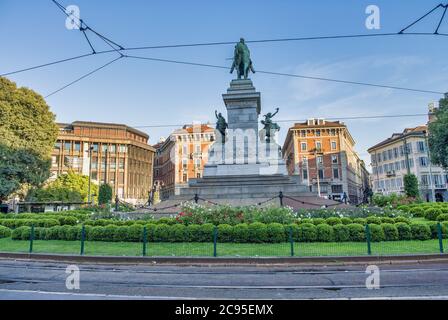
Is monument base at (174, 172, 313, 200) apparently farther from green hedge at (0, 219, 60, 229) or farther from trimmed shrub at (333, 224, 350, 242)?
trimmed shrub at (333, 224, 350, 242)

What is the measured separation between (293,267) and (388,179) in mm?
80859

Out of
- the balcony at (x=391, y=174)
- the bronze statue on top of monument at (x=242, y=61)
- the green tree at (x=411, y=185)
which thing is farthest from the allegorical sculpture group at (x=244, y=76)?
the balcony at (x=391, y=174)

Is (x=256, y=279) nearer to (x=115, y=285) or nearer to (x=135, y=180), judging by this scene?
(x=115, y=285)

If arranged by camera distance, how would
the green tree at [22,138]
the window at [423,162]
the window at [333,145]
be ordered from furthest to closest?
1. the window at [333,145]
2. the window at [423,162]
3. the green tree at [22,138]

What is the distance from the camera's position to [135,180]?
9106 cm

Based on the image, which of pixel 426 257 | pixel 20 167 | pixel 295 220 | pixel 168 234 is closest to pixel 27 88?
pixel 20 167

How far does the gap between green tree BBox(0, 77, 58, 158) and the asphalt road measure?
3337 centimetres

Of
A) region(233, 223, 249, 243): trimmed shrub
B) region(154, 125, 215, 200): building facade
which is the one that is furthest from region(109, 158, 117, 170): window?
region(233, 223, 249, 243): trimmed shrub

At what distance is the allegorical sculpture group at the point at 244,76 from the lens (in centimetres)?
2684

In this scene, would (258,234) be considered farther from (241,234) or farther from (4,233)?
(4,233)

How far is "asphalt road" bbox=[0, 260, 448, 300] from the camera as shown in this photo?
255 inches

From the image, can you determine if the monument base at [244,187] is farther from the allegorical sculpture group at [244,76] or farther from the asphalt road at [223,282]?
the asphalt road at [223,282]

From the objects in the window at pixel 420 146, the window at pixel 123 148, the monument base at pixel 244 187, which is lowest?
the monument base at pixel 244 187

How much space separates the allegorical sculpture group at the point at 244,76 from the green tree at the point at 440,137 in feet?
61.2
